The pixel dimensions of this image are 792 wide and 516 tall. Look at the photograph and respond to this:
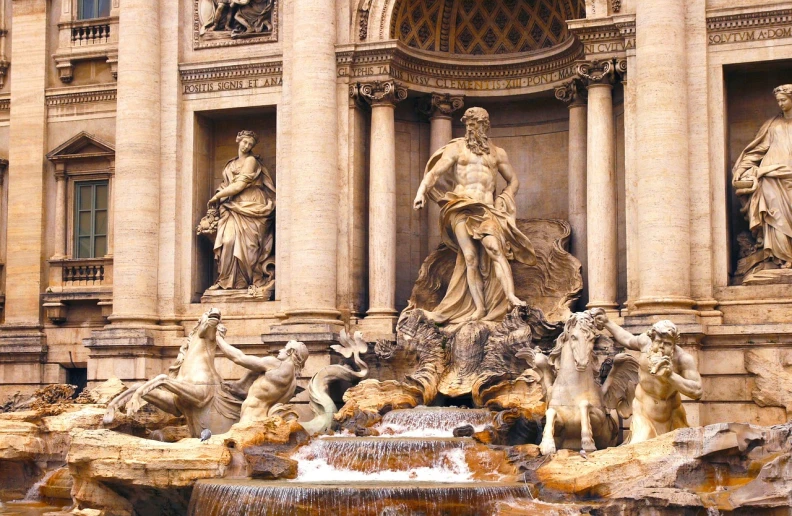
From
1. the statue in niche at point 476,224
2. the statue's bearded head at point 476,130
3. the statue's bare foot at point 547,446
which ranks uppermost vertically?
the statue's bearded head at point 476,130

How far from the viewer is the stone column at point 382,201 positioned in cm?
2584

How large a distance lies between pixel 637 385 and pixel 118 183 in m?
12.0

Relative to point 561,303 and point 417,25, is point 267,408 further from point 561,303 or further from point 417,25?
point 417,25

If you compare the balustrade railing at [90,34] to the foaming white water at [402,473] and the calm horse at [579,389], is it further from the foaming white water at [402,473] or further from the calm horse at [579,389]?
the calm horse at [579,389]

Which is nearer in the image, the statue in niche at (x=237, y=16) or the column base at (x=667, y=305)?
the column base at (x=667, y=305)

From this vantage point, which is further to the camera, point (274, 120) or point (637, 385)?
point (274, 120)

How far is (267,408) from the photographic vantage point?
22312mm

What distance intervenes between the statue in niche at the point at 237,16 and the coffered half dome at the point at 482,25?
9.01 ft

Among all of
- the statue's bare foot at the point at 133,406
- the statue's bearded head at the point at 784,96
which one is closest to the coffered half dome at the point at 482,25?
the statue's bearded head at the point at 784,96

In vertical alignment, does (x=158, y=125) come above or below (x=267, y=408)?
above

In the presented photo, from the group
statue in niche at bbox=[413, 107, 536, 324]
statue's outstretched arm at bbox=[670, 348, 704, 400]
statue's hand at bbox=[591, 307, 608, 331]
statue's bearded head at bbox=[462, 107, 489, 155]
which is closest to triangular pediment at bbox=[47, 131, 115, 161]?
statue in niche at bbox=[413, 107, 536, 324]

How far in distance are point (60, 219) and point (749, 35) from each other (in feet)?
48.0

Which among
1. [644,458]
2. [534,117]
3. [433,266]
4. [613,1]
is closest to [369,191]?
[433,266]

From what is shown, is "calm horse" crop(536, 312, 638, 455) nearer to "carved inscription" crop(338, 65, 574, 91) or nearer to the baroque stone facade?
the baroque stone facade
